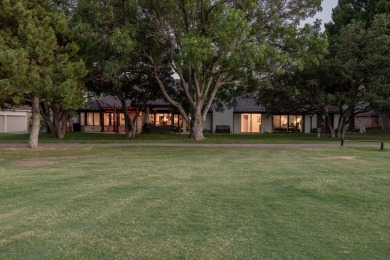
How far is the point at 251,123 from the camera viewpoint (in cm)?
4781

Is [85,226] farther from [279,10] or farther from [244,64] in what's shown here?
[279,10]

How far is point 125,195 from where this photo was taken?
28.4ft

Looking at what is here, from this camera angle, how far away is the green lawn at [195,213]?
211 inches

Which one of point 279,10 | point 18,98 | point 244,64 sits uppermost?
point 279,10

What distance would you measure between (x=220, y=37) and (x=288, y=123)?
29.3 meters

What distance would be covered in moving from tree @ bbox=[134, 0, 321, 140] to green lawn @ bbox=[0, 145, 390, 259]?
966cm

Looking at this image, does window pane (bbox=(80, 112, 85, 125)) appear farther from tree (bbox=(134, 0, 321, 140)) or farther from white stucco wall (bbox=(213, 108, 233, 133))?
tree (bbox=(134, 0, 321, 140))

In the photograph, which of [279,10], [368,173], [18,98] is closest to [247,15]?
[279,10]

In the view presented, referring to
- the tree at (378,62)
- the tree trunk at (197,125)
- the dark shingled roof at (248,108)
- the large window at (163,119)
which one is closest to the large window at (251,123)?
the dark shingled roof at (248,108)

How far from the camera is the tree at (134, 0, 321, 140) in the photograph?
20.4 m

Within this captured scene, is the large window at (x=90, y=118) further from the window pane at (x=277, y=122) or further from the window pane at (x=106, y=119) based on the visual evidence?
the window pane at (x=277, y=122)

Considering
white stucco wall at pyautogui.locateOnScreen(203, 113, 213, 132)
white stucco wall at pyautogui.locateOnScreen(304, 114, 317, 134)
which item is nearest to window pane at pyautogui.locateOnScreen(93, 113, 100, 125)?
white stucco wall at pyautogui.locateOnScreen(203, 113, 213, 132)

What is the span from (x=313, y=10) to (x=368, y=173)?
58.9ft

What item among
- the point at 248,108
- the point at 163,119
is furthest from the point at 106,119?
the point at 248,108
